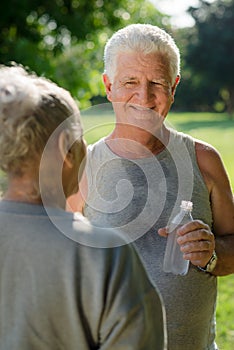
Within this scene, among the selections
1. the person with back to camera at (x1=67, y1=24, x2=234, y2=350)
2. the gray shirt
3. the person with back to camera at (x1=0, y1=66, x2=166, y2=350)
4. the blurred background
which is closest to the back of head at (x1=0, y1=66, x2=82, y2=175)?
the person with back to camera at (x1=0, y1=66, x2=166, y2=350)

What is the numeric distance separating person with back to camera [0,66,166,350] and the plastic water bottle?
0.70 m

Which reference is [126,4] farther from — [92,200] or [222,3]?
[222,3]

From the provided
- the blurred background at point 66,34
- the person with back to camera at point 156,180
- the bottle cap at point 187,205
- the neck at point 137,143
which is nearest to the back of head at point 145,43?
the person with back to camera at point 156,180

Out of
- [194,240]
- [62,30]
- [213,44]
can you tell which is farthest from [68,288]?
[213,44]

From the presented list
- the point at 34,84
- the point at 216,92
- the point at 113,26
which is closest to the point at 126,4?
the point at 113,26

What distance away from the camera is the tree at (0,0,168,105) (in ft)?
45.1

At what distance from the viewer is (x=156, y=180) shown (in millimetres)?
2672

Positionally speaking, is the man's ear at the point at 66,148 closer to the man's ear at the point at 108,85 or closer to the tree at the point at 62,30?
the man's ear at the point at 108,85

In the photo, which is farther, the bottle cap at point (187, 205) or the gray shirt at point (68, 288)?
the bottle cap at point (187, 205)

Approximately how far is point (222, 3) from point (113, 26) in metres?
39.8

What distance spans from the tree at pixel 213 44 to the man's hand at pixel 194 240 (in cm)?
5121

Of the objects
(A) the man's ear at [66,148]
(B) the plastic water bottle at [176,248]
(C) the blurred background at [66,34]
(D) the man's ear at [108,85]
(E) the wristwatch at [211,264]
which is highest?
(A) the man's ear at [66,148]

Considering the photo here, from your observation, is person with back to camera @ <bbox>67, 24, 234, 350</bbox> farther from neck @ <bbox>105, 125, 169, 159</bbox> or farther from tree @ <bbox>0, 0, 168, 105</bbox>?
tree @ <bbox>0, 0, 168, 105</bbox>

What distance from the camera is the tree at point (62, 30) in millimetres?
13734
